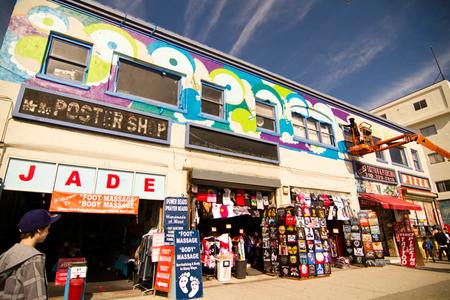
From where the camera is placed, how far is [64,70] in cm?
839

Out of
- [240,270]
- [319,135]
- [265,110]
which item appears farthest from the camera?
[319,135]

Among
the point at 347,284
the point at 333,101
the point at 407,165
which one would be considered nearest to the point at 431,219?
the point at 407,165

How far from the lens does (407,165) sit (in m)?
19.9

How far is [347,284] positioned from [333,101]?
1131cm

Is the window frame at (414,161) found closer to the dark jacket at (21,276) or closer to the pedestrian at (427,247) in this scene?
the pedestrian at (427,247)

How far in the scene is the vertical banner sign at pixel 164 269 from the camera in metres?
6.71

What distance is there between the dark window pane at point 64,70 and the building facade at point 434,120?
32.1 metres

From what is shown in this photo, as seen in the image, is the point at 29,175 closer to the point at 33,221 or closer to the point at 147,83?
the point at 147,83

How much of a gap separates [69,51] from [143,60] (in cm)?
239

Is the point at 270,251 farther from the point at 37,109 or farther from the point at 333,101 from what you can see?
the point at 333,101

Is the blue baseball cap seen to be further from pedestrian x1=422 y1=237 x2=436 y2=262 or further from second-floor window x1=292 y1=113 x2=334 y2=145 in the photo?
pedestrian x1=422 y1=237 x2=436 y2=262

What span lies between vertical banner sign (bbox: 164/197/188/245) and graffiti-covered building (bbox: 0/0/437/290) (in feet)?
1.57

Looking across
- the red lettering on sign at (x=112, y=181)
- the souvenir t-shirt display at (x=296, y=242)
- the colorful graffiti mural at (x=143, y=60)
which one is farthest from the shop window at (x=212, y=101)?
the souvenir t-shirt display at (x=296, y=242)

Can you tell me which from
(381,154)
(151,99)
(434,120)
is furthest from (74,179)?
(434,120)
